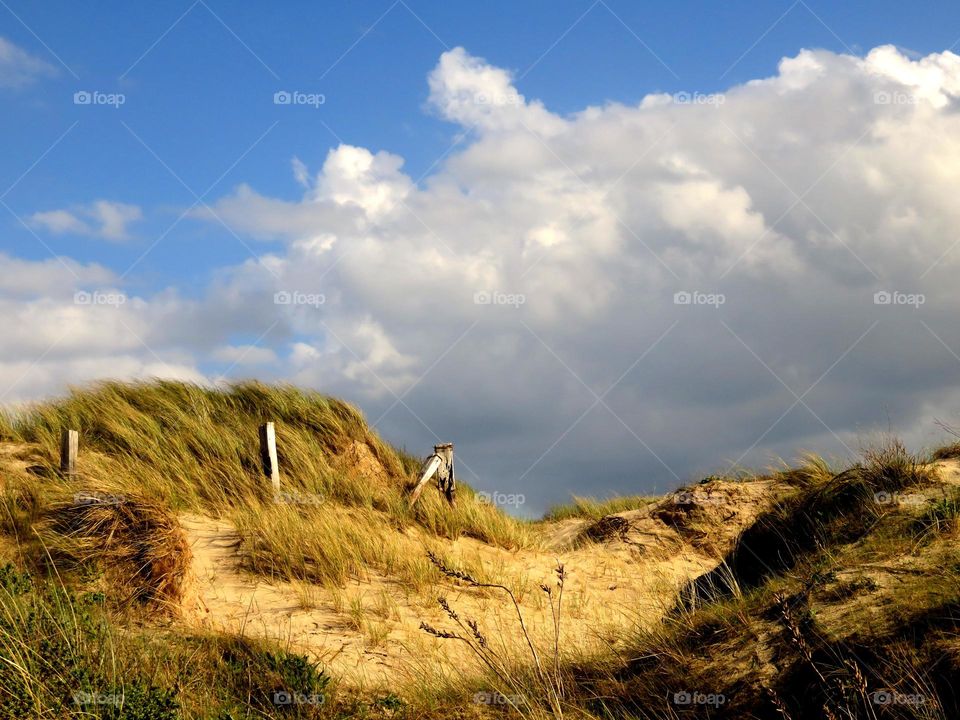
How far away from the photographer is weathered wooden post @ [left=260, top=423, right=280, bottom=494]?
13.0 m

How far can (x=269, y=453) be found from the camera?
1312 cm

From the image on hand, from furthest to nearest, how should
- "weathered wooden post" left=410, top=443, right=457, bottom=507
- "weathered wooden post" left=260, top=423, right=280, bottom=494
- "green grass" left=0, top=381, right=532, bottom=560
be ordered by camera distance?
"weathered wooden post" left=410, top=443, right=457, bottom=507 → "weathered wooden post" left=260, top=423, right=280, bottom=494 → "green grass" left=0, top=381, right=532, bottom=560

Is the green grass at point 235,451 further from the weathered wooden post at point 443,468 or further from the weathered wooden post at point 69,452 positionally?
the weathered wooden post at point 443,468

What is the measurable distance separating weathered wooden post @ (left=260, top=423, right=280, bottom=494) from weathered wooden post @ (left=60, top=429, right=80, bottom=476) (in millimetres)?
2657

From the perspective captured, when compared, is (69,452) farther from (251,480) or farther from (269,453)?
(269,453)

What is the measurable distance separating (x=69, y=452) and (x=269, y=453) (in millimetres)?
2817

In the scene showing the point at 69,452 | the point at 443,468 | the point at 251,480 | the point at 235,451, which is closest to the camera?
the point at 69,452

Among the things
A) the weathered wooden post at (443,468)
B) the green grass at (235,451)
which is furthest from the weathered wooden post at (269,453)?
the weathered wooden post at (443,468)

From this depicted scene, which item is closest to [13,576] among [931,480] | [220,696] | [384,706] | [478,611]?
[220,696]

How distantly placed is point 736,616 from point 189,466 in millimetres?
9379

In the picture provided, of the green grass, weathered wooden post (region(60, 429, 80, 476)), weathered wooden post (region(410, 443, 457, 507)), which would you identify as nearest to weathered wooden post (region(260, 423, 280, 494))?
the green grass

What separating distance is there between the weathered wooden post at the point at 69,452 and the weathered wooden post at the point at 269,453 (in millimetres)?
2657

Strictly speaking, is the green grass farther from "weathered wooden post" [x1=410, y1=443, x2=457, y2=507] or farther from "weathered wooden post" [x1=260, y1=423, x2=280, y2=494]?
"weathered wooden post" [x1=410, y1=443, x2=457, y2=507]

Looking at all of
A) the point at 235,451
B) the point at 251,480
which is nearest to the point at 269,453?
the point at 251,480
